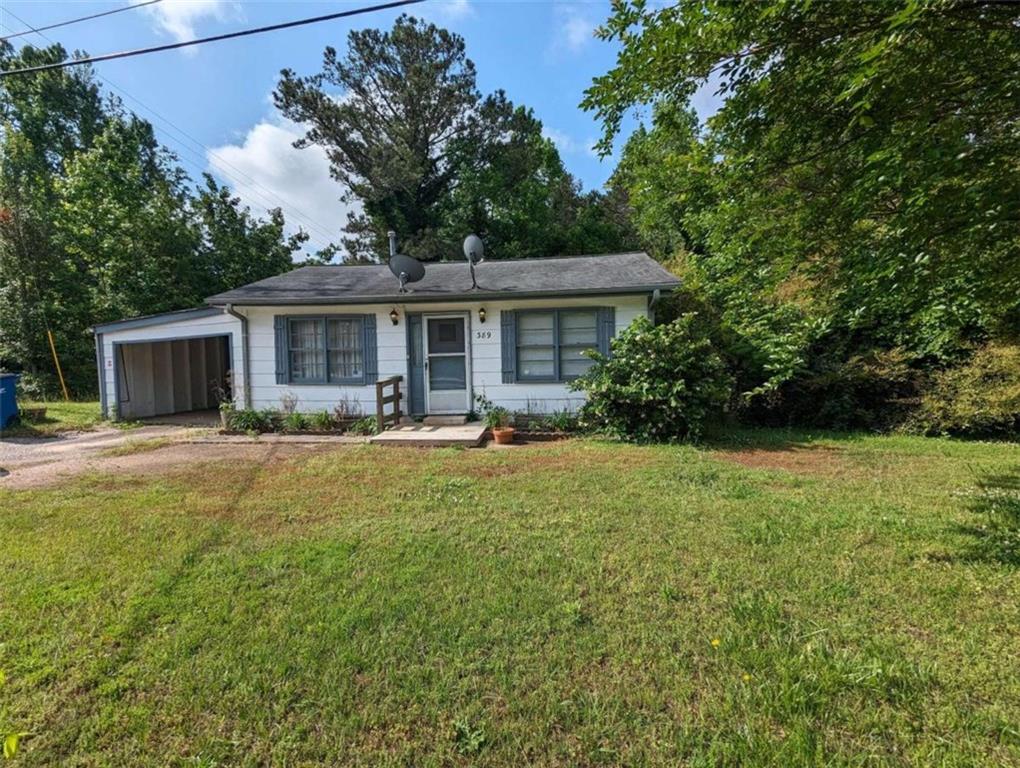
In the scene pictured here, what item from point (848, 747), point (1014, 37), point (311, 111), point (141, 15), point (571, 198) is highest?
point (311, 111)

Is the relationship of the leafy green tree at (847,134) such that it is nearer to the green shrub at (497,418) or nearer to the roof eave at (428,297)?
the roof eave at (428,297)

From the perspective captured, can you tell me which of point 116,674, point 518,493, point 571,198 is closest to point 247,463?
point 518,493

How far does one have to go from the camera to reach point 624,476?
5617mm

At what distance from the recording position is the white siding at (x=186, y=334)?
9.49 m

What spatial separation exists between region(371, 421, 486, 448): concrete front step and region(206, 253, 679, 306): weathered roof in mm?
2370

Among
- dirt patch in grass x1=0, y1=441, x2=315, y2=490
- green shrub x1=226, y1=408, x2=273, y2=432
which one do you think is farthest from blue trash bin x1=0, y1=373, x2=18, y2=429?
green shrub x1=226, y1=408, x2=273, y2=432

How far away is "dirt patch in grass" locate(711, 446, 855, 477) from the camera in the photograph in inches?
233

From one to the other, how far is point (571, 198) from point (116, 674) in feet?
71.7

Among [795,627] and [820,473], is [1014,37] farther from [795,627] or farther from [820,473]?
[820,473]

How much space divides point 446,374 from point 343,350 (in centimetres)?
212

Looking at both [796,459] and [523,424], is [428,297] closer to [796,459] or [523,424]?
[523,424]

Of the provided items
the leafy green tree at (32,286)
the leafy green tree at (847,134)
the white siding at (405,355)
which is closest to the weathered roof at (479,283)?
the white siding at (405,355)

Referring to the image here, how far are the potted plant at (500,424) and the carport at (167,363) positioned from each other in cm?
503

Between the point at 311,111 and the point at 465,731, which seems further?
the point at 311,111
